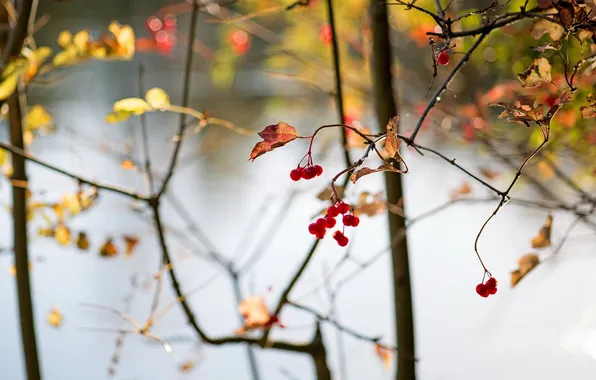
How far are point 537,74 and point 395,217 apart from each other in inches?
13.0

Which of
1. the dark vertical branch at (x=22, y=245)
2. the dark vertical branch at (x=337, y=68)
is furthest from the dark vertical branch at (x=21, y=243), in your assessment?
the dark vertical branch at (x=337, y=68)

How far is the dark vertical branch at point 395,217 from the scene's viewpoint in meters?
0.71

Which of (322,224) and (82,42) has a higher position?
(82,42)

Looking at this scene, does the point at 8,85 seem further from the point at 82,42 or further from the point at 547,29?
the point at 547,29

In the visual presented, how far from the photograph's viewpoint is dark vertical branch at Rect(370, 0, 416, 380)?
0.71 m

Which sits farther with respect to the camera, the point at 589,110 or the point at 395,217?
the point at 395,217

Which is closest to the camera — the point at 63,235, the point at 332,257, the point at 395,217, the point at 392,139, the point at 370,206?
the point at 392,139

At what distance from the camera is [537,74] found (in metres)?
0.44

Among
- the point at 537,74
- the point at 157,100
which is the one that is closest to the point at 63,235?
the point at 157,100

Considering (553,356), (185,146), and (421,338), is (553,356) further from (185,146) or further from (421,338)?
(185,146)

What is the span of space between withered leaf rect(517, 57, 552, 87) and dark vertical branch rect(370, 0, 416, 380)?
27 cm

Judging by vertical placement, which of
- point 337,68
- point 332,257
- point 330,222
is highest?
point 332,257

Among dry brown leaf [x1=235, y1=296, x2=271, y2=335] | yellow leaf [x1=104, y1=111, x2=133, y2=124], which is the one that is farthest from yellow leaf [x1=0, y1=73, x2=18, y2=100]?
dry brown leaf [x1=235, y1=296, x2=271, y2=335]

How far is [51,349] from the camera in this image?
5.04ft
